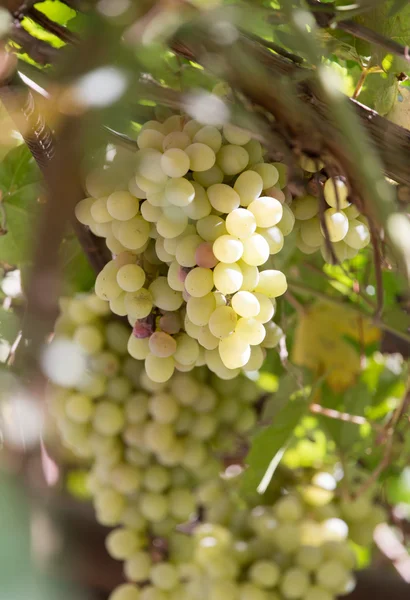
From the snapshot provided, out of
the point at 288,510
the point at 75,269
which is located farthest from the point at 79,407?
the point at 288,510

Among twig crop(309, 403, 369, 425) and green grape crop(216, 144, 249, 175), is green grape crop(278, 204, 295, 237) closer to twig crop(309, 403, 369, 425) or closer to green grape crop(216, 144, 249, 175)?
green grape crop(216, 144, 249, 175)

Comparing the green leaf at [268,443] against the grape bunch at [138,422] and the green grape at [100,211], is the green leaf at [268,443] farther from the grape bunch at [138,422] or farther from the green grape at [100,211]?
the green grape at [100,211]

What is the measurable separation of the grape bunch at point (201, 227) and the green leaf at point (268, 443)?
0.29 meters

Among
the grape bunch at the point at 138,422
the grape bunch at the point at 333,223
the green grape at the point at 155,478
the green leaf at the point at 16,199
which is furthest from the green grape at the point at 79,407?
the grape bunch at the point at 333,223

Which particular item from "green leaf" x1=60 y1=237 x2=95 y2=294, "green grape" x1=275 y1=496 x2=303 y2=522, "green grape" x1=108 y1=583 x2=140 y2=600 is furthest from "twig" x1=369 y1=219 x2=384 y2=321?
"green grape" x1=108 y1=583 x2=140 y2=600

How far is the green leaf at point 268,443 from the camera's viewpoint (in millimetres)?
666

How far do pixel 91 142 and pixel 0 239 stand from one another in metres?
0.37

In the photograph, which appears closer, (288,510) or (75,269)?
(75,269)

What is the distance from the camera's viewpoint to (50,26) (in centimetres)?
42

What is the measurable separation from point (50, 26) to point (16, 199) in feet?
0.44

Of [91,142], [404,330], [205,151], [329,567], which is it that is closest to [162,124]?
[205,151]

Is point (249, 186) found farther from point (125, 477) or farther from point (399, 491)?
point (399, 491)

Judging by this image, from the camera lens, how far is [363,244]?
43 cm

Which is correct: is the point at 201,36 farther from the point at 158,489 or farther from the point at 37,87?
the point at 158,489
